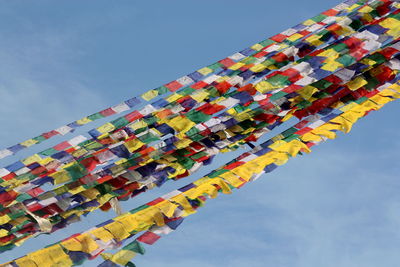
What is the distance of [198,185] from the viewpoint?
4938 millimetres

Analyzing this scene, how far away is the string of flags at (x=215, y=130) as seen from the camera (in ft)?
16.8

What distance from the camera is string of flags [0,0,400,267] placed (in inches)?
201

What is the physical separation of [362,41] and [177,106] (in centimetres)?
146

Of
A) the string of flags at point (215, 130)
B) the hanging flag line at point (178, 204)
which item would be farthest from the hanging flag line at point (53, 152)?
the hanging flag line at point (178, 204)

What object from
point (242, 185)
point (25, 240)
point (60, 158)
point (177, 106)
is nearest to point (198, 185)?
point (242, 185)

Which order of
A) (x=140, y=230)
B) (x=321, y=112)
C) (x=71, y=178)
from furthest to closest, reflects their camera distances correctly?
1. (x=321, y=112)
2. (x=71, y=178)
3. (x=140, y=230)

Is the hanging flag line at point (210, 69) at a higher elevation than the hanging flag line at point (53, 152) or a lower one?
higher

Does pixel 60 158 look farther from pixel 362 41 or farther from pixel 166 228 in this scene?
pixel 362 41

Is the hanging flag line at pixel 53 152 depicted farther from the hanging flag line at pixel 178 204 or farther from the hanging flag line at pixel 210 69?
the hanging flag line at pixel 178 204

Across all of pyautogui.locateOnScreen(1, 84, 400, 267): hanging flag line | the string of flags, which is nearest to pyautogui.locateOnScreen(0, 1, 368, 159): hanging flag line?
the string of flags

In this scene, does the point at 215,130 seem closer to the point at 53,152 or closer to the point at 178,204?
the point at 178,204

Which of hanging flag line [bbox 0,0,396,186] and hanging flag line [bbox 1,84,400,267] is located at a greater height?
hanging flag line [bbox 0,0,396,186]

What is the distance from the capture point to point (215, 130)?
5219mm

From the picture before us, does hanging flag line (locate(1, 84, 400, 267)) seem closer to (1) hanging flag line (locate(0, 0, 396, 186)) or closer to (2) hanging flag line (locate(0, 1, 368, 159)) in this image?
(1) hanging flag line (locate(0, 0, 396, 186))
